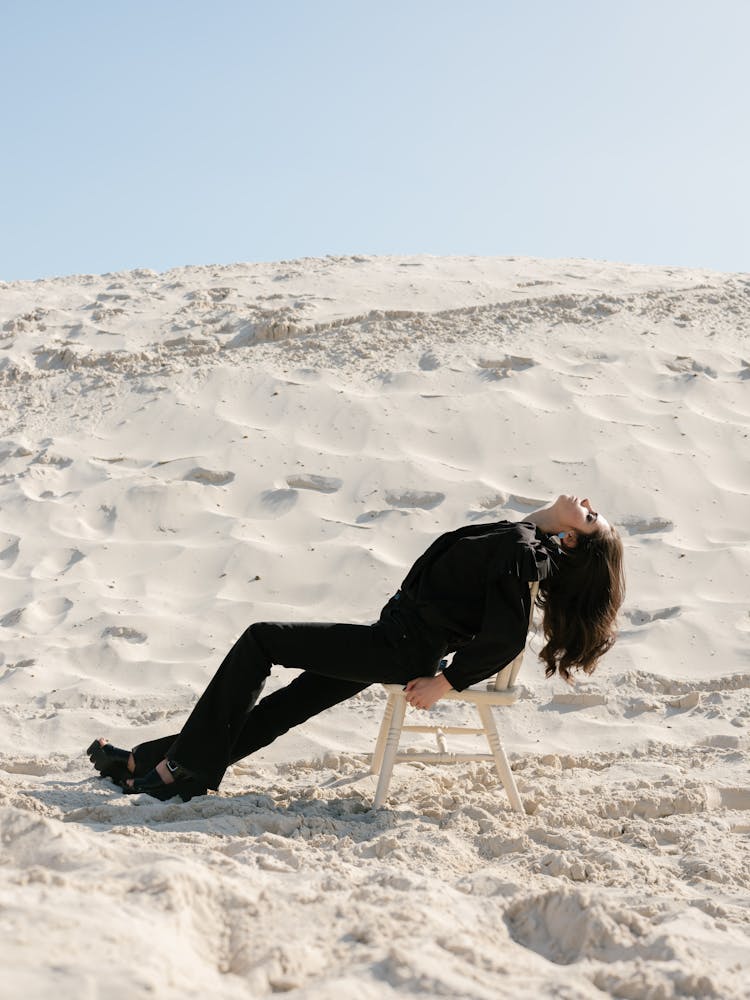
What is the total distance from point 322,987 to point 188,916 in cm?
31

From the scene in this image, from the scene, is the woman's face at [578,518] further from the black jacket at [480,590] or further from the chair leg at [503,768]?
the chair leg at [503,768]

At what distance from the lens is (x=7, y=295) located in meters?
8.73

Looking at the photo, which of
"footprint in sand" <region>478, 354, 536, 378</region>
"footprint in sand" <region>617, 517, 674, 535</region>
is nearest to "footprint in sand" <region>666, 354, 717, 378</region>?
"footprint in sand" <region>478, 354, 536, 378</region>

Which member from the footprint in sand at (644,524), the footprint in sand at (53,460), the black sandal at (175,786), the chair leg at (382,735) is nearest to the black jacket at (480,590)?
the chair leg at (382,735)

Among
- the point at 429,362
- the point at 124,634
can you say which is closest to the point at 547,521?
the point at 124,634

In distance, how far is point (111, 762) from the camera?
3100 mm

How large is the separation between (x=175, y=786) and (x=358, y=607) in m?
1.72

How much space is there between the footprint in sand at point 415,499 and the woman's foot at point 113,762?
2413 millimetres

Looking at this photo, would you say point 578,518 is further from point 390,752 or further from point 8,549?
point 8,549

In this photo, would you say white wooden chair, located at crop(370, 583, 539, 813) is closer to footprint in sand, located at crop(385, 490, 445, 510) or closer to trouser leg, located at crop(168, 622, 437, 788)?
trouser leg, located at crop(168, 622, 437, 788)

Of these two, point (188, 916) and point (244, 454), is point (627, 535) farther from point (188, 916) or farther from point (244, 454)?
point (188, 916)

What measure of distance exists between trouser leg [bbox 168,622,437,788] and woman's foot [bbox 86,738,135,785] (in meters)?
0.25


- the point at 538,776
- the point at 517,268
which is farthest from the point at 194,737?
the point at 517,268

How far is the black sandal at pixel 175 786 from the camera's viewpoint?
9.53 feet
